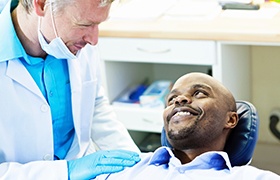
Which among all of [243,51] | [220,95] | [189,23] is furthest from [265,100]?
[220,95]

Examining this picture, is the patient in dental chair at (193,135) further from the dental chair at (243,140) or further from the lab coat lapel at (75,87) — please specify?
the lab coat lapel at (75,87)

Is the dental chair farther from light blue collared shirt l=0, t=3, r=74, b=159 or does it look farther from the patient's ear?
light blue collared shirt l=0, t=3, r=74, b=159

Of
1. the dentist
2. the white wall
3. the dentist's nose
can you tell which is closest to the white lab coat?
the dentist

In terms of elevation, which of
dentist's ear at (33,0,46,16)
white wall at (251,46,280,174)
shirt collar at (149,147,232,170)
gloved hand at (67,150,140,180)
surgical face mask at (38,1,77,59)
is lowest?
white wall at (251,46,280,174)

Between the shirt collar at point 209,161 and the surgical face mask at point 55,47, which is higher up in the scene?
the surgical face mask at point 55,47

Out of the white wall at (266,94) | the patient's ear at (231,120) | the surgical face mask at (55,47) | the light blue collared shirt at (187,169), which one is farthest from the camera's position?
the white wall at (266,94)

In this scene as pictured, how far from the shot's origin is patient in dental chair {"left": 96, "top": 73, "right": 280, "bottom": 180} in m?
1.92

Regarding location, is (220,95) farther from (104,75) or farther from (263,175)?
(104,75)

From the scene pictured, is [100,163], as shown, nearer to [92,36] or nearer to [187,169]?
[187,169]

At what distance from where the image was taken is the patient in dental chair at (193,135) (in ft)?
6.29

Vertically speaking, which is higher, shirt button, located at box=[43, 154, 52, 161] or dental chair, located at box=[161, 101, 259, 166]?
dental chair, located at box=[161, 101, 259, 166]

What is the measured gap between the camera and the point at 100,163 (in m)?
2.05

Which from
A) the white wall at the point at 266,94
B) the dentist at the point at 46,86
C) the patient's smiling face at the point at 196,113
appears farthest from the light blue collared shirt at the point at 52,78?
the white wall at the point at 266,94

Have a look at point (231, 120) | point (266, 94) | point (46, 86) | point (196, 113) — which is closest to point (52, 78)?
point (46, 86)
